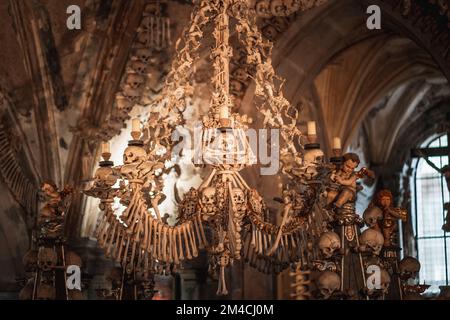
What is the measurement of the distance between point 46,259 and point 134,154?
5.19 ft

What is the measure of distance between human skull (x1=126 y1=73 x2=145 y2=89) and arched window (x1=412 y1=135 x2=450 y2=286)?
6032 millimetres

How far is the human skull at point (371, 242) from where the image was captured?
8.08m

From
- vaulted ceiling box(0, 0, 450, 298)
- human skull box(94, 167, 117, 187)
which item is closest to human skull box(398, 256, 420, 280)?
vaulted ceiling box(0, 0, 450, 298)

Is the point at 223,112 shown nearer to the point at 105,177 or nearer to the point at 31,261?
the point at 105,177

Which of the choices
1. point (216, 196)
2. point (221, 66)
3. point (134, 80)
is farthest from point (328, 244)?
point (134, 80)

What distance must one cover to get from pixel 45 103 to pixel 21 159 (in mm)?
587

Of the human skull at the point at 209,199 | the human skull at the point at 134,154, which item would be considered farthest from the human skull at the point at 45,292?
the human skull at the point at 209,199

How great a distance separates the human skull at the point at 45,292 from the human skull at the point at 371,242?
2.37m

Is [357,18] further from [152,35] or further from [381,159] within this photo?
[381,159]

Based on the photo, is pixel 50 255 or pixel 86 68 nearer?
pixel 50 255

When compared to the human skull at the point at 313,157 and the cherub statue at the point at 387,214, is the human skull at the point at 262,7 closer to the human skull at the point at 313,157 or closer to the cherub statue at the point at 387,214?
the cherub statue at the point at 387,214

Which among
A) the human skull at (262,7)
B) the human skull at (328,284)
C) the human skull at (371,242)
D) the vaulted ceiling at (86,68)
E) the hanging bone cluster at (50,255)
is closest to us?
the human skull at (328,284)

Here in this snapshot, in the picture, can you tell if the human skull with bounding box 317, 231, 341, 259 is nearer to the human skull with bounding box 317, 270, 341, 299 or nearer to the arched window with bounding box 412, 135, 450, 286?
the human skull with bounding box 317, 270, 341, 299

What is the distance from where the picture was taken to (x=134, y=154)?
7.63 meters
